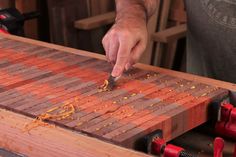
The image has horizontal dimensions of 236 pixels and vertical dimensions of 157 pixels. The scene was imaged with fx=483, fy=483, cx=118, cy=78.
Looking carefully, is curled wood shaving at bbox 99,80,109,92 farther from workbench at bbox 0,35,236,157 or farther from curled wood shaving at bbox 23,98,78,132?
curled wood shaving at bbox 23,98,78,132

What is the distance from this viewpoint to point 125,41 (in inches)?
56.4

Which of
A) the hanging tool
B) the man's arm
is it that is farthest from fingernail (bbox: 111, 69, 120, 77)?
the hanging tool

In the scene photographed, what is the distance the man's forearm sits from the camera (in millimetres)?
1620

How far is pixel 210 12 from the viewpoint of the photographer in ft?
5.57

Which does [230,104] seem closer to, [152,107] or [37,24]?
[152,107]

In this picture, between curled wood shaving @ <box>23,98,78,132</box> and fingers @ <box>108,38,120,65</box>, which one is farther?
fingers @ <box>108,38,120,65</box>

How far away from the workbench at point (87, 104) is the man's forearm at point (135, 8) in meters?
0.18

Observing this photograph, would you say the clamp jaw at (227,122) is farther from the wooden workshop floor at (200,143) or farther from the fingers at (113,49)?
the fingers at (113,49)

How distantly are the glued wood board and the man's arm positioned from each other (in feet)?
0.15

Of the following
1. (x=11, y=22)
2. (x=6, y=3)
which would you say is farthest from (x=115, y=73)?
(x=6, y=3)

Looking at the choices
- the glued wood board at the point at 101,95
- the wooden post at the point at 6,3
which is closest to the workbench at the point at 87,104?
the glued wood board at the point at 101,95

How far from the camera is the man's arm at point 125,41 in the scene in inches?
55.8

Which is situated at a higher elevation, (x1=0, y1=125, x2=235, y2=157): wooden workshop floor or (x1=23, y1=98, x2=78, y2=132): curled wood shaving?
(x1=23, y1=98, x2=78, y2=132): curled wood shaving

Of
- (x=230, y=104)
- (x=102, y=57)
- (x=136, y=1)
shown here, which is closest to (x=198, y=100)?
(x=230, y=104)
